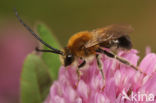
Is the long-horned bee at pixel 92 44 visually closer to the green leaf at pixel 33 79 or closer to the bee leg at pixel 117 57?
the bee leg at pixel 117 57

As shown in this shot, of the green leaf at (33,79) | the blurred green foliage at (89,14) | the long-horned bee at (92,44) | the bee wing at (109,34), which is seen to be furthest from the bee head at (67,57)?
the blurred green foliage at (89,14)

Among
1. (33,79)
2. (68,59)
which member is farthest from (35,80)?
(68,59)

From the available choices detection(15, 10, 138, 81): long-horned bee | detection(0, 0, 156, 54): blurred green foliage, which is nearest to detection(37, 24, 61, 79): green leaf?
detection(15, 10, 138, 81): long-horned bee

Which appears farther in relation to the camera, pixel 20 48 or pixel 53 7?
pixel 53 7

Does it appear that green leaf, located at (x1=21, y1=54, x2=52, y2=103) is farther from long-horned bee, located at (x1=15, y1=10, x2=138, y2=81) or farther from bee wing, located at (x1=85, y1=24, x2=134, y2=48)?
bee wing, located at (x1=85, y1=24, x2=134, y2=48)

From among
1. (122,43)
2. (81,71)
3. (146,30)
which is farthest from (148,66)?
(146,30)

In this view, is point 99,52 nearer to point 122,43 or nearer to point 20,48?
point 122,43
